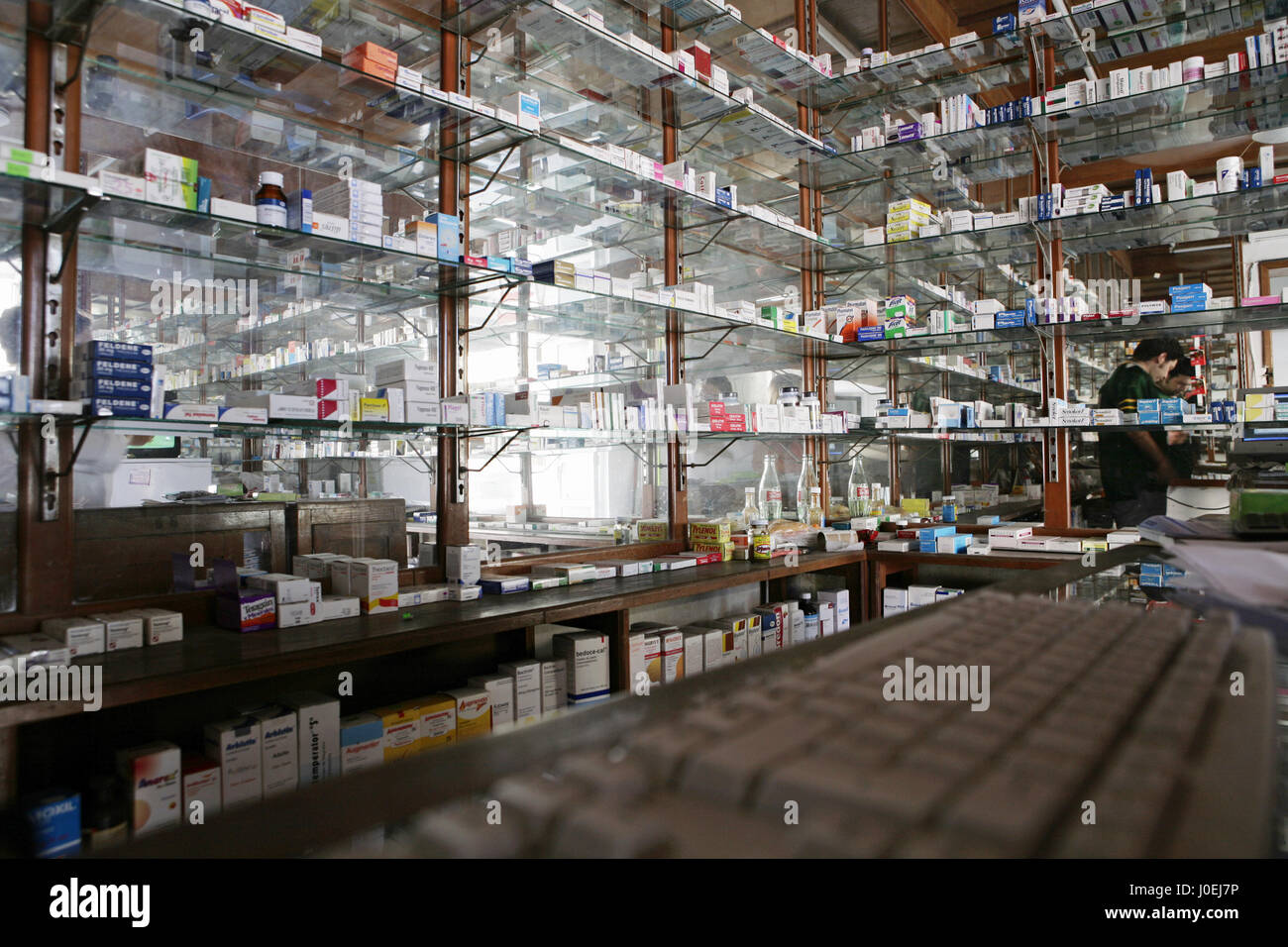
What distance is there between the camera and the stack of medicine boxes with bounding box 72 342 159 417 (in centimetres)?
184

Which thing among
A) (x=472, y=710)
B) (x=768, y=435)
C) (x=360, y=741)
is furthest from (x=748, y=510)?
(x=360, y=741)

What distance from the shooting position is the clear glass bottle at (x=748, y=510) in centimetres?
427

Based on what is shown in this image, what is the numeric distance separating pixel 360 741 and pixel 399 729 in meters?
0.12

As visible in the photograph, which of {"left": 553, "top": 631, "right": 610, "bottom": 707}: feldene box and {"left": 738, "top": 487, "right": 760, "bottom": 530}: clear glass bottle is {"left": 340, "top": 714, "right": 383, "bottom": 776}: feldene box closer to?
{"left": 553, "top": 631, "right": 610, "bottom": 707}: feldene box

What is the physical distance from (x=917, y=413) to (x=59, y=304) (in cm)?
406

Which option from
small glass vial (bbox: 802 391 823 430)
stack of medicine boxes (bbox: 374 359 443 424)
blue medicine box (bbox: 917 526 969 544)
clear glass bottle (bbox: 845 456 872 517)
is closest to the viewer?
stack of medicine boxes (bbox: 374 359 443 424)

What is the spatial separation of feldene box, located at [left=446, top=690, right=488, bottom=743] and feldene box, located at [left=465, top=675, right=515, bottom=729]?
19 mm

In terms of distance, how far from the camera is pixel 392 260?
2.56 m

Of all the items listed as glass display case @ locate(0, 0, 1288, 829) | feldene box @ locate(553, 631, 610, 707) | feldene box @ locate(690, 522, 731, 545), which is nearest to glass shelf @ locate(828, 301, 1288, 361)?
glass display case @ locate(0, 0, 1288, 829)

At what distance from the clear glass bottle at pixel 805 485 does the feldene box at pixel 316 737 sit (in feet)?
10.3
